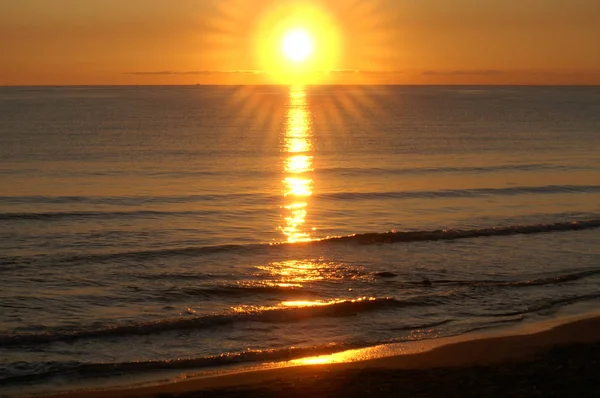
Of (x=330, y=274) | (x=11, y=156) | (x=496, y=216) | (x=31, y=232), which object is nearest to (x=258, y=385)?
(x=330, y=274)

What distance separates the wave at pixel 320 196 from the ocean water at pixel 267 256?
11 centimetres

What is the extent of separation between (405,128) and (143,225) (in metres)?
55.0

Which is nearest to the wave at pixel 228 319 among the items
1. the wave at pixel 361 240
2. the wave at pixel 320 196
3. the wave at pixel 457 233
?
the wave at pixel 361 240

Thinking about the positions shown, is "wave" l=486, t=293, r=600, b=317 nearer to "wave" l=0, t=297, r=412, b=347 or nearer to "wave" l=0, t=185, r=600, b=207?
"wave" l=0, t=297, r=412, b=347

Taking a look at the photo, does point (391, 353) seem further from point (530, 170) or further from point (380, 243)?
point (530, 170)

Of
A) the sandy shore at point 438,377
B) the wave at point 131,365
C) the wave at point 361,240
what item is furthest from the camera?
the wave at point 361,240

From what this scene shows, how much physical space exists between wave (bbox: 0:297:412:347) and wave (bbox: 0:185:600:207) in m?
14.2

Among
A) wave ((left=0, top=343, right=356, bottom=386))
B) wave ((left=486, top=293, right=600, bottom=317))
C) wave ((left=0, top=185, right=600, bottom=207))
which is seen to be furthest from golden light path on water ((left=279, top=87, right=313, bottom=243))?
wave ((left=0, top=343, right=356, bottom=386))

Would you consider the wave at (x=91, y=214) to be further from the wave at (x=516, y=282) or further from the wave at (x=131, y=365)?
the wave at (x=131, y=365)

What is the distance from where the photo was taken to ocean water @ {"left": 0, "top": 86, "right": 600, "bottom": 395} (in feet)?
46.8

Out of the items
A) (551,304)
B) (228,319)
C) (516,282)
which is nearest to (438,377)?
(228,319)

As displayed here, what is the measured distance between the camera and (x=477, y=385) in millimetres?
11367

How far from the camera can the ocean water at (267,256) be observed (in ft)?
46.8

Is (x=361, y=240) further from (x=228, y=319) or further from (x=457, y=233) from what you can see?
(x=228, y=319)
